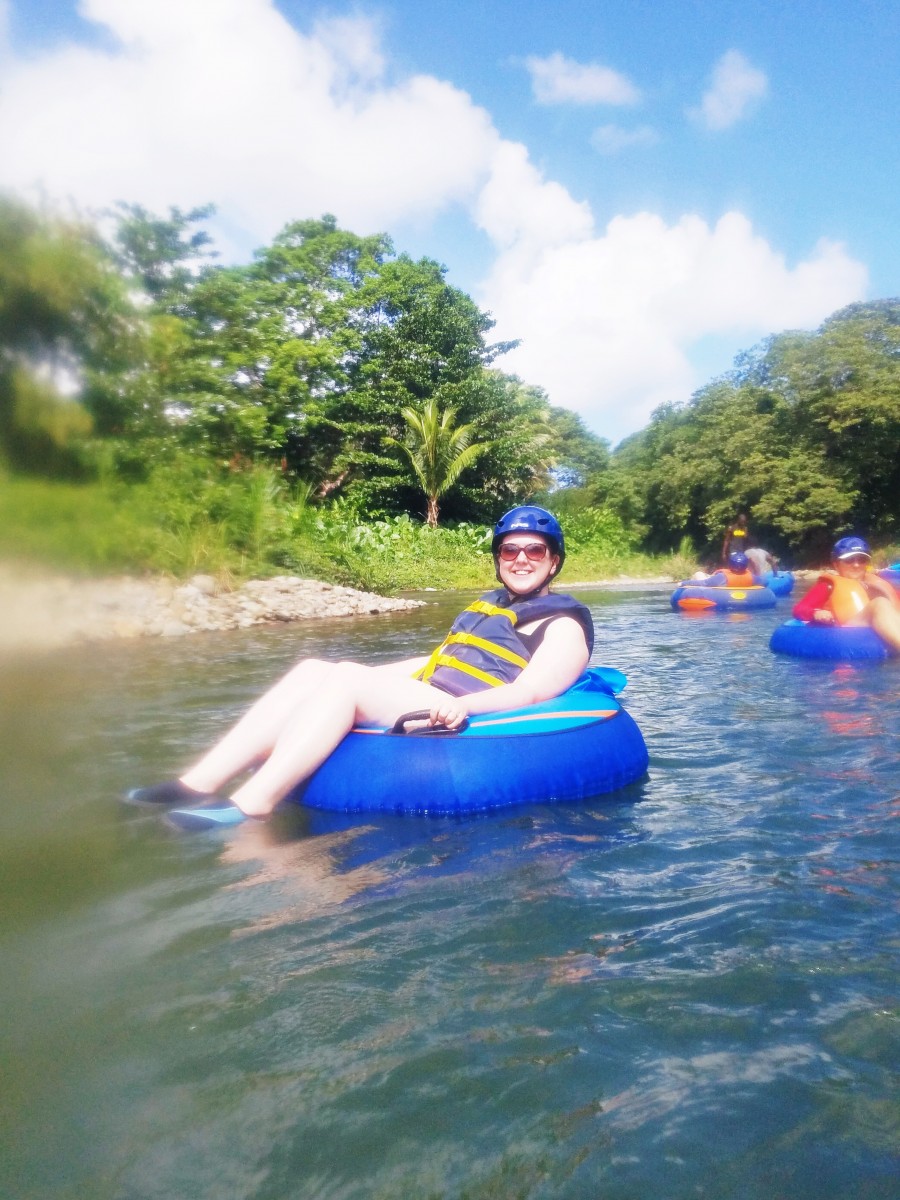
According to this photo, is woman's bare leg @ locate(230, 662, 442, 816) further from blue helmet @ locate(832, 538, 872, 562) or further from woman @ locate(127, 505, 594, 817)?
blue helmet @ locate(832, 538, 872, 562)

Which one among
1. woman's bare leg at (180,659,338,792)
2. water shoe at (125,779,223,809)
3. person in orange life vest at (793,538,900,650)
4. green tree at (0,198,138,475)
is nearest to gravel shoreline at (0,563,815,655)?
green tree at (0,198,138,475)

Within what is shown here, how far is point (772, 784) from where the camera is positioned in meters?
3.55

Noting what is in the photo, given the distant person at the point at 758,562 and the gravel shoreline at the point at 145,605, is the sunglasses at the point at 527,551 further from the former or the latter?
the distant person at the point at 758,562

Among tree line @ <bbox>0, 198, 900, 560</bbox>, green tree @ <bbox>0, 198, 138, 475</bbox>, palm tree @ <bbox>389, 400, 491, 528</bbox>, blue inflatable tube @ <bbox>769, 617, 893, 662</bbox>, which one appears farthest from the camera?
palm tree @ <bbox>389, 400, 491, 528</bbox>

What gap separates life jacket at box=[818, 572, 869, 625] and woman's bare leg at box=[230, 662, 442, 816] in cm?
461

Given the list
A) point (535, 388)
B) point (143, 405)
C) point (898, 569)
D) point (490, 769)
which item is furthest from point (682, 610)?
point (535, 388)

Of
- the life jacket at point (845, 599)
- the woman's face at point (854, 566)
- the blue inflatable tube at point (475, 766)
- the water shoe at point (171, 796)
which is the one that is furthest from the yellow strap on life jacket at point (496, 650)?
the woman's face at point (854, 566)

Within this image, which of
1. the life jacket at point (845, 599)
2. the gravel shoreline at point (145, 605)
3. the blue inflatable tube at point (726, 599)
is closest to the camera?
the life jacket at point (845, 599)

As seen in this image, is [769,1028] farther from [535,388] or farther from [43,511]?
[535,388]

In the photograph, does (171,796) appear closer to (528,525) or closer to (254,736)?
(254,736)

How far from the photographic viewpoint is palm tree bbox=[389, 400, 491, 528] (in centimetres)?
2219

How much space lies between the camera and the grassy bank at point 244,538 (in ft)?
23.3

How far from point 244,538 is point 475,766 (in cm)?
1147

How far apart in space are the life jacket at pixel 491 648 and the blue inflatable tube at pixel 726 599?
826cm
